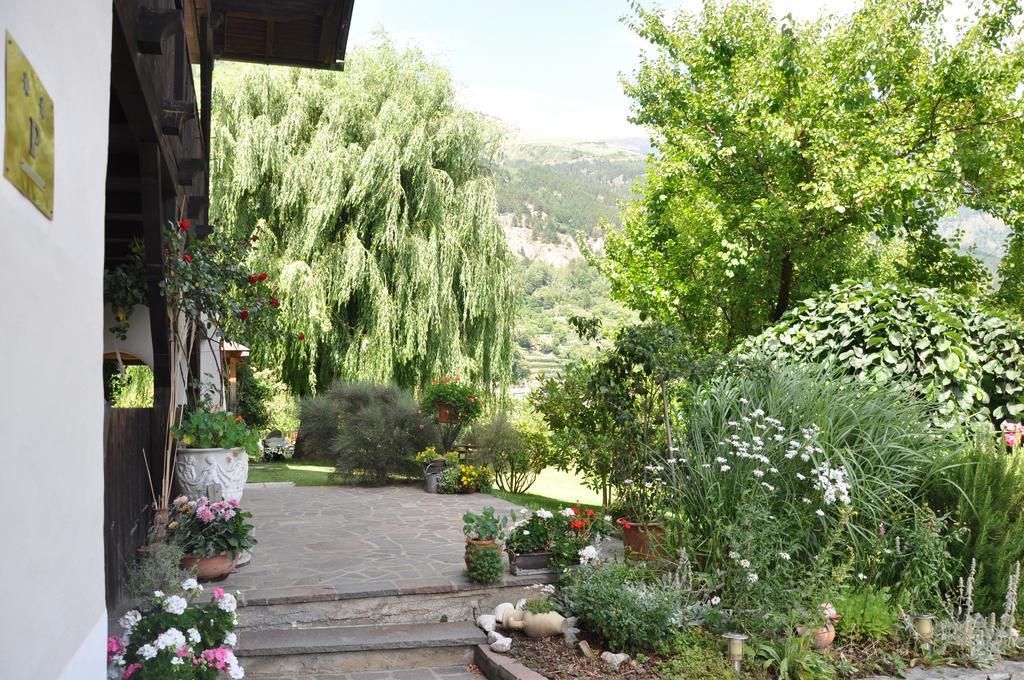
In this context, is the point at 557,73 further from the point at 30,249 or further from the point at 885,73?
the point at 30,249

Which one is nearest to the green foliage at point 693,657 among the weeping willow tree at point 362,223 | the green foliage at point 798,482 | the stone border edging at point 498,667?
the green foliage at point 798,482

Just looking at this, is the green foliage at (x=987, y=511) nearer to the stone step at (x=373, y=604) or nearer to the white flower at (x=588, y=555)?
the white flower at (x=588, y=555)

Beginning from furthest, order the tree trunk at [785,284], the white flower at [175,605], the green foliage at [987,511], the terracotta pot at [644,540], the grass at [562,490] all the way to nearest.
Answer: the grass at [562,490], the tree trunk at [785,284], the terracotta pot at [644,540], the green foliage at [987,511], the white flower at [175,605]

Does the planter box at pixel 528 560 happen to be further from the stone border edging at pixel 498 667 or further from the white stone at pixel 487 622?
the stone border edging at pixel 498 667

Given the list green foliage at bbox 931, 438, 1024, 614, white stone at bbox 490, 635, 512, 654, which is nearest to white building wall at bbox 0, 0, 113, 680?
white stone at bbox 490, 635, 512, 654

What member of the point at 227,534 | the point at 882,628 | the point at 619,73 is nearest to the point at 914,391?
the point at 882,628

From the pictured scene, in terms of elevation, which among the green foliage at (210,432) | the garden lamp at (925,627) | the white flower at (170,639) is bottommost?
the garden lamp at (925,627)

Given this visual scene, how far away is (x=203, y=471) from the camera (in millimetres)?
5598

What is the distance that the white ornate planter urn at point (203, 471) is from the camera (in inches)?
220

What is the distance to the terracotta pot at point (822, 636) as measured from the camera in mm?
4359

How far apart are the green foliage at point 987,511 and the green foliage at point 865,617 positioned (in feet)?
2.40

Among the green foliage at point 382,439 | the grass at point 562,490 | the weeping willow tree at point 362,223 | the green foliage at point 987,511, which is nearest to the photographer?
the green foliage at point 987,511

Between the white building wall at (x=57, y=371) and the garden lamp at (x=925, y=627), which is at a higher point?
the white building wall at (x=57, y=371)

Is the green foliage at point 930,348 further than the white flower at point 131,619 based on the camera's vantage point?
Yes
